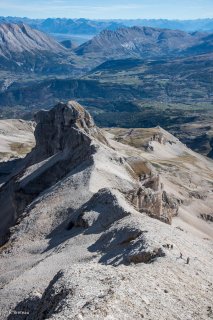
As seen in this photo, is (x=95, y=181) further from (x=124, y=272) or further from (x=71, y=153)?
(x=124, y=272)

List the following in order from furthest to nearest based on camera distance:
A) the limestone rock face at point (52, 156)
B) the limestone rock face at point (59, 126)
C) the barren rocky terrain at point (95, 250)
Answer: the limestone rock face at point (59, 126)
the limestone rock face at point (52, 156)
the barren rocky terrain at point (95, 250)

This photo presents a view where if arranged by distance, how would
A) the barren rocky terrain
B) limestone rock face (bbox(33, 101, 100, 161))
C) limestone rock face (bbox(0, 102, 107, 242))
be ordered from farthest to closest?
1. limestone rock face (bbox(33, 101, 100, 161))
2. limestone rock face (bbox(0, 102, 107, 242))
3. the barren rocky terrain

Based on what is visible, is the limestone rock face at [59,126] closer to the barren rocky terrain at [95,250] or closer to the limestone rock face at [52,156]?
the limestone rock face at [52,156]

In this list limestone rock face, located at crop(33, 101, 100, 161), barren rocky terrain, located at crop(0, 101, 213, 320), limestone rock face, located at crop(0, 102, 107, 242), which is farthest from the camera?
limestone rock face, located at crop(33, 101, 100, 161)

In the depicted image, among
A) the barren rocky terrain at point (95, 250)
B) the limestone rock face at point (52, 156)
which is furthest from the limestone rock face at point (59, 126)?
the barren rocky terrain at point (95, 250)

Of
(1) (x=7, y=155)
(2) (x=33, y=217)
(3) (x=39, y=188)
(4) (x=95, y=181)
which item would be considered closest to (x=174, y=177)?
(1) (x=7, y=155)

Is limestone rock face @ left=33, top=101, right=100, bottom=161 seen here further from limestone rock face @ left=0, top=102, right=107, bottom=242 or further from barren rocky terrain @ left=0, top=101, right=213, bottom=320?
barren rocky terrain @ left=0, top=101, right=213, bottom=320

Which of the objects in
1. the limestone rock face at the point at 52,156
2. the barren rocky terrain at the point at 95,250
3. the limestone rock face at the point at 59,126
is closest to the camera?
the barren rocky terrain at the point at 95,250

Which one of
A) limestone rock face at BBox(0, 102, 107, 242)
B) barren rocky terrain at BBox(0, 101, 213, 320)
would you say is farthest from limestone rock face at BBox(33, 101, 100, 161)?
barren rocky terrain at BBox(0, 101, 213, 320)

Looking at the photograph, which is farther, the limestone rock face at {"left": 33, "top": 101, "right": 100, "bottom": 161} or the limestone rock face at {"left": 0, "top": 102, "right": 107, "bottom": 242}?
the limestone rock face at {"left": 33, "top": 101, "right": 100, "bottom": 161}
